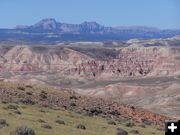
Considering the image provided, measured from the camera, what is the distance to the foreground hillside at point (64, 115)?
20.0 metres

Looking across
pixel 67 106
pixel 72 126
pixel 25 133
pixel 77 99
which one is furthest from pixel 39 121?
pixel 77 99

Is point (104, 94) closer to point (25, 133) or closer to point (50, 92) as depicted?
point (50, 92)

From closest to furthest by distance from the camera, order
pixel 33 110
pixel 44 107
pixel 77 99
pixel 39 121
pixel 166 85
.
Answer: pixel 39 121, pixel 33 110, pixel 44 107, pixel 77 99, pixel 166 85

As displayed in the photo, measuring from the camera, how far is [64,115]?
83.9 ft

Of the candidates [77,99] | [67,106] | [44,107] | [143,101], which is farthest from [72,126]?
[143,101]

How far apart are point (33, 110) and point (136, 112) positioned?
1033 centimetres

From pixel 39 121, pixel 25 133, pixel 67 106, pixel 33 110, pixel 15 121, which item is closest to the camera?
pixel 25 133

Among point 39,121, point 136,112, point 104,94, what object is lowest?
point 104,94

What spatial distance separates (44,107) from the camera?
27781mm

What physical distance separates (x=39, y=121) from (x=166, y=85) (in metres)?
130

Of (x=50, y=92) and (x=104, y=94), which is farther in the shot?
(x=104, y=94)

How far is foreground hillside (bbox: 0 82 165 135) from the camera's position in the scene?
787 inches

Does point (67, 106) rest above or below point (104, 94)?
above

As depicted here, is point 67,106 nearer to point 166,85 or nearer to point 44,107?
point 44,107
